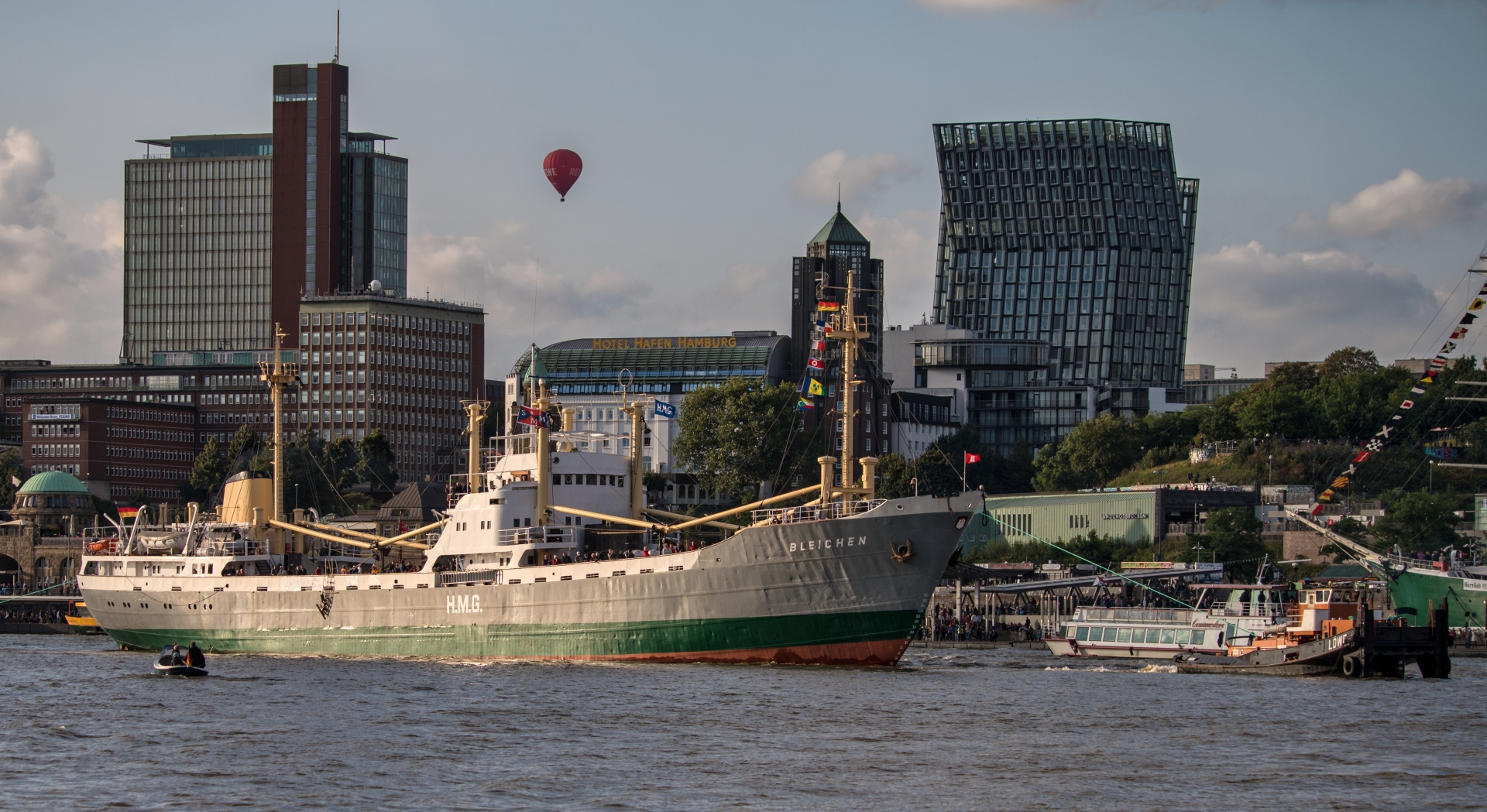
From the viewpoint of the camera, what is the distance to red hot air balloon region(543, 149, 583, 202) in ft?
461

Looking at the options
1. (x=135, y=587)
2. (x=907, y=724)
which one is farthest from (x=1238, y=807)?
(x=135, y=587)

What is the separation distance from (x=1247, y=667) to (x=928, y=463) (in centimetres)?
10886

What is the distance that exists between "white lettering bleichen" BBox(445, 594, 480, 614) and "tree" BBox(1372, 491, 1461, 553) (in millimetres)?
72993

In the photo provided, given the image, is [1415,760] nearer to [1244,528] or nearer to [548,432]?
[548,432]

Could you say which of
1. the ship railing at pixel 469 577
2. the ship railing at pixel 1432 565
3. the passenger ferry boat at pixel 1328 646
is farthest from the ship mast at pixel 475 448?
the ship railing at pixel 1432 565

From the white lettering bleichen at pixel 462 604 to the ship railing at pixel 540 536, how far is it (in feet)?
10.7

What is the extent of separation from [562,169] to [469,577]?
5361 centimetres

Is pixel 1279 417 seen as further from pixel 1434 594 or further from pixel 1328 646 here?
pixel 1328 646

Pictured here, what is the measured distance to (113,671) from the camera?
90.9 meters

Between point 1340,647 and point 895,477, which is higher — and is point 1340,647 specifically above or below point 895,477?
below

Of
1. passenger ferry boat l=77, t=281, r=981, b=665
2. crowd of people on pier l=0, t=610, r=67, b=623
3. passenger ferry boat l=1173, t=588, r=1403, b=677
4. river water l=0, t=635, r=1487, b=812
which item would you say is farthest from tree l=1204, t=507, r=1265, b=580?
crowd of people on pier l=0, t=610, r=67, b=623

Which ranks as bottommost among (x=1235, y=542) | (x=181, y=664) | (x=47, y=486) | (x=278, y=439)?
(x=181, y=664)

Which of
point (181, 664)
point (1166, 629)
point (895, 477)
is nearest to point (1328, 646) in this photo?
point (1166, 629)

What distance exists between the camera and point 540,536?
306 feet
